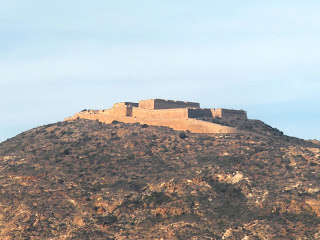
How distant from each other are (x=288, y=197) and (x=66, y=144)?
123 feet

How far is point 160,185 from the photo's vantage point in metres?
87.4

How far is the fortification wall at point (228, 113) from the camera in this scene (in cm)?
11462

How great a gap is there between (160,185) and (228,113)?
31.6 meters

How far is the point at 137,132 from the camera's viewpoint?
107 metres

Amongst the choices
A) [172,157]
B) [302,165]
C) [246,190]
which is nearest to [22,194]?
[172,157]

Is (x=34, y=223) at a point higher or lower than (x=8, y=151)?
lower

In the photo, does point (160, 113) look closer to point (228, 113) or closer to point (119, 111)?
point (119, 111)

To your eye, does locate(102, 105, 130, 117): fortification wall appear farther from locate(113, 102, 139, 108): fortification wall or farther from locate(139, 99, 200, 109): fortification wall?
locate(139, 99, 200, 109): fortification wall

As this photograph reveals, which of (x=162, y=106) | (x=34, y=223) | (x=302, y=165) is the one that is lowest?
(x=34, y=223)

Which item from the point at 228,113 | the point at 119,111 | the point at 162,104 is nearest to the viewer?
the point at 162,104

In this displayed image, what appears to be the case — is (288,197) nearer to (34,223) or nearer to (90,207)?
(90,207)

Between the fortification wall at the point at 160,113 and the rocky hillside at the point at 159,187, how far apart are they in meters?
2.79

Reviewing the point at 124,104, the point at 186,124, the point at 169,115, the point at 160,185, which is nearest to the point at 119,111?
the point at 124,104

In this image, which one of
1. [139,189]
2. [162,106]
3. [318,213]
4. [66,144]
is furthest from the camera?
[162,106]
